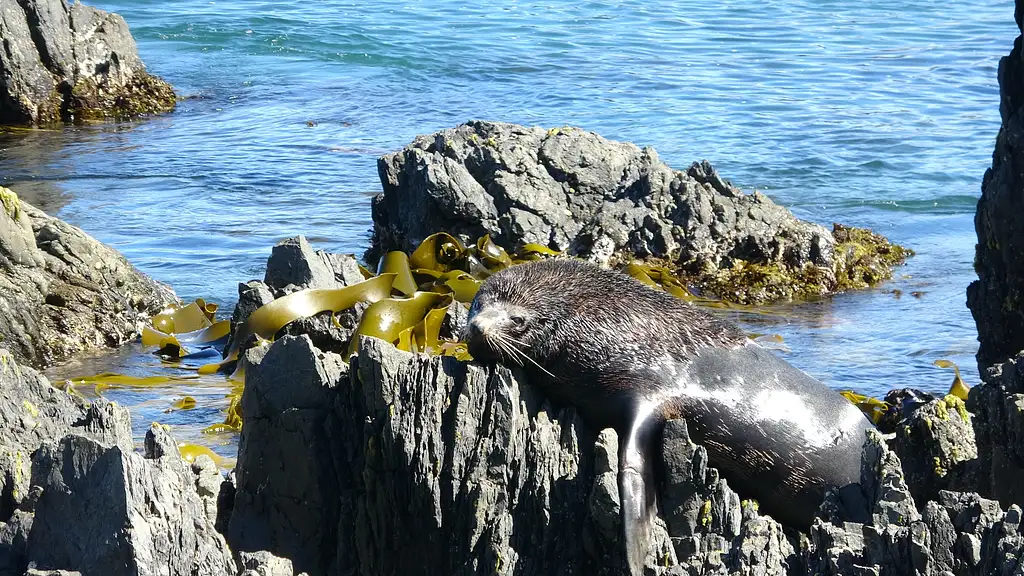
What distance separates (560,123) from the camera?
17609mm

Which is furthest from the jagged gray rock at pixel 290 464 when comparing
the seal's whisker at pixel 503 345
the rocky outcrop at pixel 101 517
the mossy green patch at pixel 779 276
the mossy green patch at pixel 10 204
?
the mossy green patch at pixel 779 276

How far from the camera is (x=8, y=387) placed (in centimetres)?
443

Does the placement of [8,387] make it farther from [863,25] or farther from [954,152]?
[863,25]

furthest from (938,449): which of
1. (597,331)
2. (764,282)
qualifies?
(764,282)

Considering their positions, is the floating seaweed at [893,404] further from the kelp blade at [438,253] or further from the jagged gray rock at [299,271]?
the jagged gray rock at [299,271]

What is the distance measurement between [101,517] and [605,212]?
7070 mm

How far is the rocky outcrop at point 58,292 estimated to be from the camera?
25.9 feet

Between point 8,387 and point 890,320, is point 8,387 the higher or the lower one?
the higher one

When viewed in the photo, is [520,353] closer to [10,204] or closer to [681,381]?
[681,381]

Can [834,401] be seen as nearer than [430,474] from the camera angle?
No

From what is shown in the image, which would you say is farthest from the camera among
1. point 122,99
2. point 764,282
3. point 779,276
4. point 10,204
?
point 122,99

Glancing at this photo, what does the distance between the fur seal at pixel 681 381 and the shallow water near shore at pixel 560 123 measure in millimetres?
1907

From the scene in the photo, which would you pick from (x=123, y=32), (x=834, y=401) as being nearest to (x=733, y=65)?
(x=123, y=32)

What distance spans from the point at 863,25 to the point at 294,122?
43.8ft
